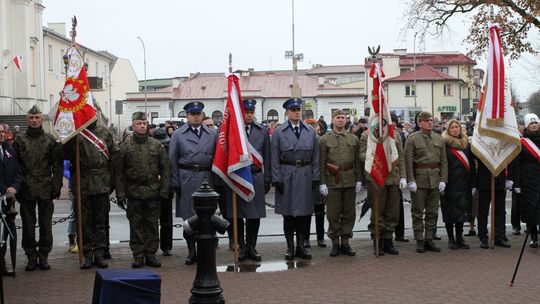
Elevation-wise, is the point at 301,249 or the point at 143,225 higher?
the point at 143,225

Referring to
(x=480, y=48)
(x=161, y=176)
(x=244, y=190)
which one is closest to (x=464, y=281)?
(x=244, y=190)

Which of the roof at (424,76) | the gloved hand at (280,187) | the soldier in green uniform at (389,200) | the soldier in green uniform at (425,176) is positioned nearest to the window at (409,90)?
the roof at (424,76)

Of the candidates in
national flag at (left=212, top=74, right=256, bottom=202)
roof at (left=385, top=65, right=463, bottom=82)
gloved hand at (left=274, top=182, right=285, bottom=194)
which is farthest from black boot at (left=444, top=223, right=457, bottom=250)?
roof at (left=385, top=65, right=463, bottom=82)

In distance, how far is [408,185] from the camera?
1102 centimetres

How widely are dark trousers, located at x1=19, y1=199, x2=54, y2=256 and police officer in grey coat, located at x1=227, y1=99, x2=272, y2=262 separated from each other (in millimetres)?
2536

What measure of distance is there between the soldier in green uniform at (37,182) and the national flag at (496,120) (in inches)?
251

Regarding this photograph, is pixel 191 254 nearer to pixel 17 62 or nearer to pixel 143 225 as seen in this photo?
pixel 143 225

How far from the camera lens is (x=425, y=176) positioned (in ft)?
36.2

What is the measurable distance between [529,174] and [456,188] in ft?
4.06

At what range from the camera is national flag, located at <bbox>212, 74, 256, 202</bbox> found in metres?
10.1

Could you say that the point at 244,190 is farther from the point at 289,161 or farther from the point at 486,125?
the point at 486,125

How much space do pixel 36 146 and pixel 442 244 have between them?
A: 6.46 meters

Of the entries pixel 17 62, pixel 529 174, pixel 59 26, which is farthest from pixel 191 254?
pixel 59 26

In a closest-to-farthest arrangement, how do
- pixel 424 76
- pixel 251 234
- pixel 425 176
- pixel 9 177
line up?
pixel 9 177 → pixel 251 234 → pixel 425 176 → pixel 424 76
